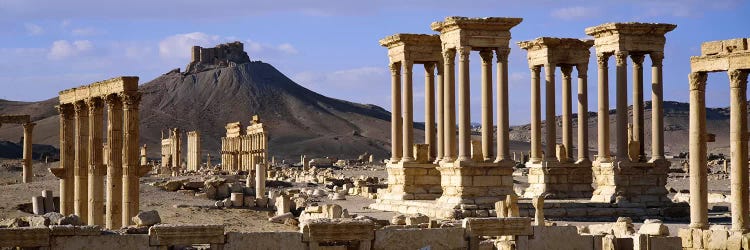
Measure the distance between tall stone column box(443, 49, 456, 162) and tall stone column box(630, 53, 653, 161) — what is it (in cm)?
558

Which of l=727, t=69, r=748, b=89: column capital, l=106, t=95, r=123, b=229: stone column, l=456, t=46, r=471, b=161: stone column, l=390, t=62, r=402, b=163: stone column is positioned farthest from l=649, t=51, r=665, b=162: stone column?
l=106, t=95, r=123, b=229: stone column

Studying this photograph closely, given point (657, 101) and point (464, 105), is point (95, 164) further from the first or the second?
point (657, 101)

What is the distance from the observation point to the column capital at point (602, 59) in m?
38.8

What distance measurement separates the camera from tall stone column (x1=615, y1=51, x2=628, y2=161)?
38.2m

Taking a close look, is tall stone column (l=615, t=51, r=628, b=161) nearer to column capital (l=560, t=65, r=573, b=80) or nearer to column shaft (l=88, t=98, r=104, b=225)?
column capital (l=560, t=65, r=573, b=80)

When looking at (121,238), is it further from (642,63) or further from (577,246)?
(642,63)

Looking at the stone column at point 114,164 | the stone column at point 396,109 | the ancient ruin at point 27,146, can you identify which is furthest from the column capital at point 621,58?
the ancient ruin at point 27,146

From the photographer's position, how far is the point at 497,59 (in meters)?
36.7

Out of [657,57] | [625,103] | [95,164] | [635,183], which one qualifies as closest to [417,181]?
[635,183]

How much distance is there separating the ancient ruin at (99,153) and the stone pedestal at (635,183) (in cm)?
1401

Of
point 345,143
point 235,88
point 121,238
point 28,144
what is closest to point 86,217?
point 121,238

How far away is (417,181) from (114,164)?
38.0ft

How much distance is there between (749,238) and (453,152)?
13.7 meters

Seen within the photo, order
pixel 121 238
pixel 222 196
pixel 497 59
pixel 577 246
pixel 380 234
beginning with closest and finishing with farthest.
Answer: pixel 121 238 → pixel 380 234 → pixel 577 246 → pixel 497 59 → pixel 222 196
